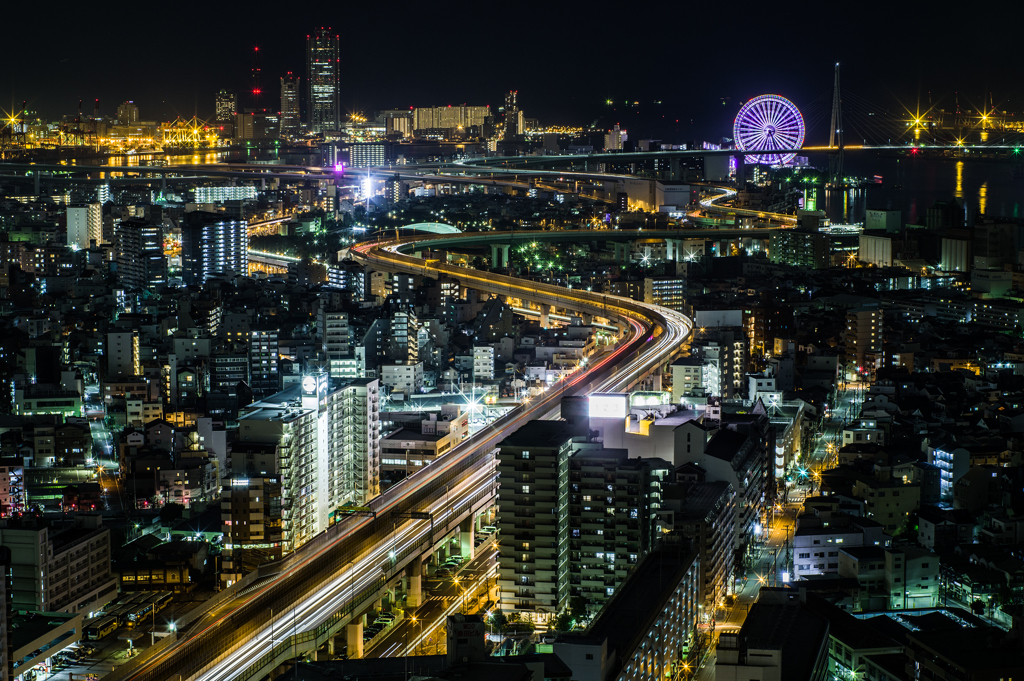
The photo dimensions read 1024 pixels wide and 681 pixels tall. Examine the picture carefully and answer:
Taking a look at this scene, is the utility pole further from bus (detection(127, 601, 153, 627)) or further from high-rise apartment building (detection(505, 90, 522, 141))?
bus (detection(127, 601, 153, 627))

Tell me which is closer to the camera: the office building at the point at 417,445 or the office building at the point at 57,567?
the office building at the point at 57,567

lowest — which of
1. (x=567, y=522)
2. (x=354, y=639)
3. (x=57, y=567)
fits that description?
(x=354, y=639)

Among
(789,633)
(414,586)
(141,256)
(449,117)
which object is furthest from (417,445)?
(449,117)

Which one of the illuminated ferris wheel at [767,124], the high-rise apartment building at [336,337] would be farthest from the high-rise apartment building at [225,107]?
the high-rise apartment building at [336,337]

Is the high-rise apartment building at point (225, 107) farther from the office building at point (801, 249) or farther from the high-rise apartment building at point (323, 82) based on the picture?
the office building at point (801, 249)

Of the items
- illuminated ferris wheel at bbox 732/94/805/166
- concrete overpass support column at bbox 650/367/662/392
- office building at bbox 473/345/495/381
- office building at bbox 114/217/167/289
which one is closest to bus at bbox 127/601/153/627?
office building at bbox 473/345/495/381

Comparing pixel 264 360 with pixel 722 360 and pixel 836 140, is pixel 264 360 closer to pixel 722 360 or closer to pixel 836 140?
pixel 722 360

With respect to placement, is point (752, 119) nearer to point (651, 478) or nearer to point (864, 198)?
point (864, 198)
